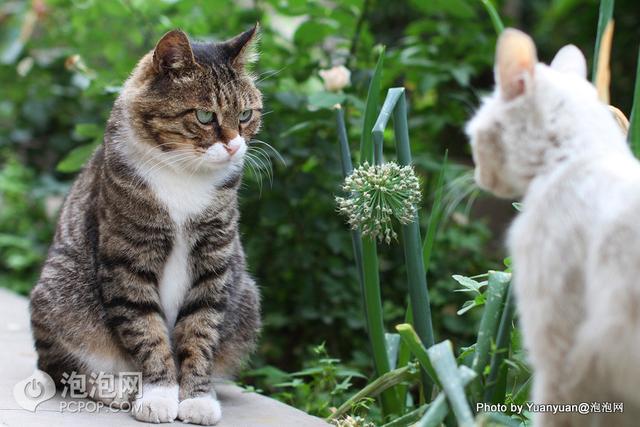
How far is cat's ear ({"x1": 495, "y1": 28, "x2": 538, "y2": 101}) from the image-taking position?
1.43 metres

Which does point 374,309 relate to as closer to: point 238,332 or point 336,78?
point 238,332

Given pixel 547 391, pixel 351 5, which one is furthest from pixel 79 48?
pixel 547 391

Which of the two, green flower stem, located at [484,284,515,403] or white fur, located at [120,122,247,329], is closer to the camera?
green flower stem, located at [484,284,515,403]

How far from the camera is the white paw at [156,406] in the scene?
209 centimetres

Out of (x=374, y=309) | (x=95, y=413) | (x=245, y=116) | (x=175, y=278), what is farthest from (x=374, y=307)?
(x=95, y=413)

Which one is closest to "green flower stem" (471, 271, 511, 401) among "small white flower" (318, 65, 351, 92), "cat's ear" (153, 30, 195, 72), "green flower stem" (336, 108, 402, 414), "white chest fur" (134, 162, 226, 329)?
"green flower stem" (336, 108, 402, 414)

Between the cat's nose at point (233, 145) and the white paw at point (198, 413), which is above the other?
the cat's nose at point (233, 145)

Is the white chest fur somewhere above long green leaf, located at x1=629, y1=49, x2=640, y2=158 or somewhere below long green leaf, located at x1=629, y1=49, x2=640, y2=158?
below

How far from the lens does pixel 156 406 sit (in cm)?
209

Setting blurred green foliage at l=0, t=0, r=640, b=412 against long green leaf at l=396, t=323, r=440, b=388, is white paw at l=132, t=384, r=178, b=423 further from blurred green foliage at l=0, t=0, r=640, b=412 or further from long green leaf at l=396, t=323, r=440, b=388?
blurred green foliage at l=0, t=0, r=640, b=412

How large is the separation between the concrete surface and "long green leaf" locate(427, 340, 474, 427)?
609 mm

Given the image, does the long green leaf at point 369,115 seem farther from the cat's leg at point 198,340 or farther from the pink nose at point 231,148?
the cat's leg at point 198,340

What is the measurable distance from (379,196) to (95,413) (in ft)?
3.23

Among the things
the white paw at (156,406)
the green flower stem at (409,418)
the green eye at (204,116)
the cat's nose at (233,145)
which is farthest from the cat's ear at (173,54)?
the green flower stem at (409,418)
